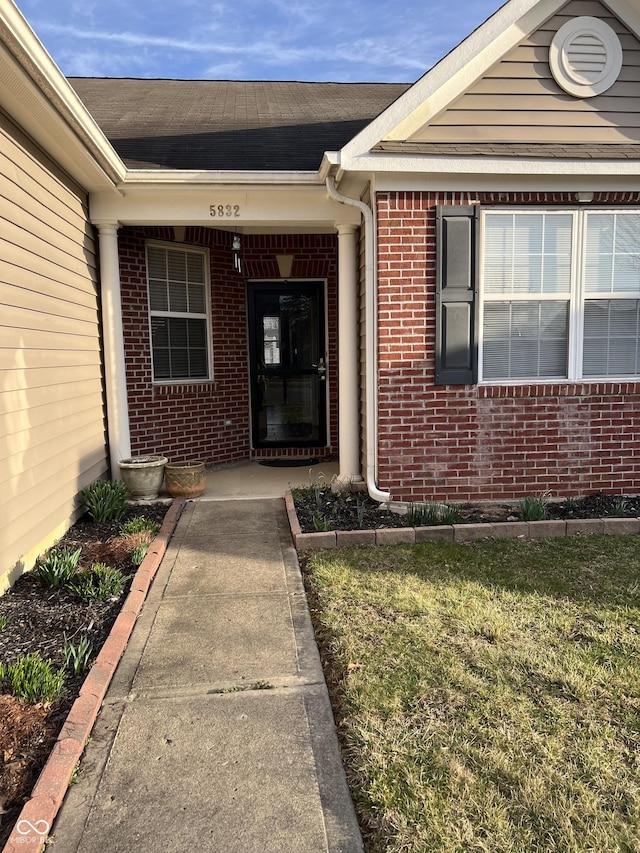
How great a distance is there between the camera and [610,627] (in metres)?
3.21

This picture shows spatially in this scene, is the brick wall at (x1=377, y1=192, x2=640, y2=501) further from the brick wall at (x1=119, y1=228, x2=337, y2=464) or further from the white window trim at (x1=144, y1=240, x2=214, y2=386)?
the white window trim at (x1=144, y1=240, x2=214, y2=386)

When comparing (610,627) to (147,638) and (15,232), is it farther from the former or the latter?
(15,232)

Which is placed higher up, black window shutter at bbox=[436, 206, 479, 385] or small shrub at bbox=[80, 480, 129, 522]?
black window shutter at bbox=[436, 206, 479, 385]

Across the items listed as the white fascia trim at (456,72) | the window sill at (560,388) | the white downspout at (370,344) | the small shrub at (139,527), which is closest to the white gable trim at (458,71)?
the white fascia trim at (456,72)

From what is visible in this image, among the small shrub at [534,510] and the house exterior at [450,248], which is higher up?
the house exterior at [450,248]

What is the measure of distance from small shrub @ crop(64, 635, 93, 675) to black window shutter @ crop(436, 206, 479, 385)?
3461 millimetres

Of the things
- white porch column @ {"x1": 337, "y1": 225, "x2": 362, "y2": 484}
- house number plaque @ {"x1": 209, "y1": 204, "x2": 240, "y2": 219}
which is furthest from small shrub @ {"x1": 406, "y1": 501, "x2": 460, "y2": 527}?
house number plaque @ {"x1": 209, "y1": 204, "x2": 240, "y2": 219}

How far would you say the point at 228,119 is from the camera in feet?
23.6

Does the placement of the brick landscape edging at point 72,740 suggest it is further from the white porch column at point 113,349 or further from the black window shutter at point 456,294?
the black window shutter at point 456,294

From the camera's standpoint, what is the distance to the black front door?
303 inches

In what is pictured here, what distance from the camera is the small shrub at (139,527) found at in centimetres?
478

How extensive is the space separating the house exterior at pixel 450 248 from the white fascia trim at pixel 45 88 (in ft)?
0.12

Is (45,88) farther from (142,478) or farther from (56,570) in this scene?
(142,478)

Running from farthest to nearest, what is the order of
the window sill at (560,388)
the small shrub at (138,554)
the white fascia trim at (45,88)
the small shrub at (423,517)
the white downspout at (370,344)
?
the window sill at (560,388), the white downspout at (370,344), the small shrub at (423,517), the small shrub at (138,554), the white fascia trim at (45,88)
